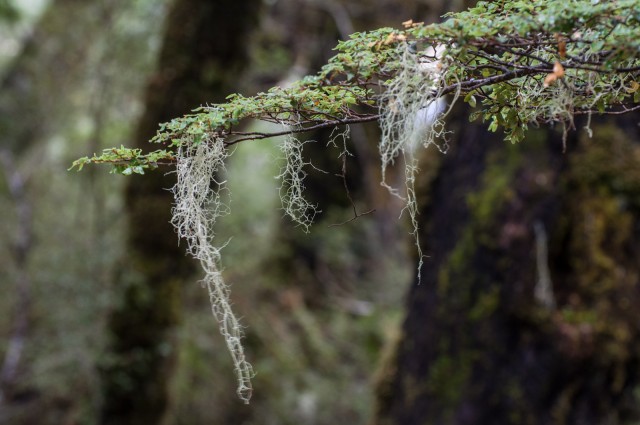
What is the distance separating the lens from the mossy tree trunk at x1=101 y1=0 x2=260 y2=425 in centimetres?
523

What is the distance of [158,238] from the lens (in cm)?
529

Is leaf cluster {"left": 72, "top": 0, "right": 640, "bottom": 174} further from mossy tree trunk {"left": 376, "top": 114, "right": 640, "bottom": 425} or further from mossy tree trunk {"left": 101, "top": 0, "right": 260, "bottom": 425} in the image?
mossy tree trunk {"left": 101, "top": 0, "right": 260, "bottom": 425}

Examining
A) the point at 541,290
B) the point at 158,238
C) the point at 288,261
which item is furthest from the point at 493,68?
the point at 288,261

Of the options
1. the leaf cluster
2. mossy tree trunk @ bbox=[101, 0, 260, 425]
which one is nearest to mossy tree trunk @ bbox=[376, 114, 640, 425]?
mossy tree trunk @ bbox=[101, 0, 260, 425]

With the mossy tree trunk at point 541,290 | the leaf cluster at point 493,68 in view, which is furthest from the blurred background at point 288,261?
the leaf cluster at point 493,68

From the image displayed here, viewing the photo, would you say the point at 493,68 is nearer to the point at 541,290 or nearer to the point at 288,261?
the point at 541,290

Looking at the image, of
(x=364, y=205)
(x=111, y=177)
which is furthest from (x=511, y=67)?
(x=364, y=205)

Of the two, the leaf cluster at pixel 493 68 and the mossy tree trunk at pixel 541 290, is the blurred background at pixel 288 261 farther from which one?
the leaf cluster at pixel 493 68

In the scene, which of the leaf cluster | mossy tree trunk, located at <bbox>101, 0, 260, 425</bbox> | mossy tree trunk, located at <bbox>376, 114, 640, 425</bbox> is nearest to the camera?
the leaf cluster

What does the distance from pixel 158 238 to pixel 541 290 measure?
9.52ft

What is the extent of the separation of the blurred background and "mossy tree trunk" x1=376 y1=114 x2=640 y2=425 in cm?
1

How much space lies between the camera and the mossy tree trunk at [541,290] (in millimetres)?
3781

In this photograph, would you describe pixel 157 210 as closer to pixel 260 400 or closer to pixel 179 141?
pixel 260 400

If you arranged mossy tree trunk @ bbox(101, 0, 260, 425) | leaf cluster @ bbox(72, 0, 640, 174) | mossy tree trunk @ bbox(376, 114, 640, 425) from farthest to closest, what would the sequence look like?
mossy tree trunk @ bbox(101, 0, 260, 425)
mossy tree trunk @ bbox(376, 114, 640, 425)
leaf cluster @ bbox(72, 0, 640, 174)
